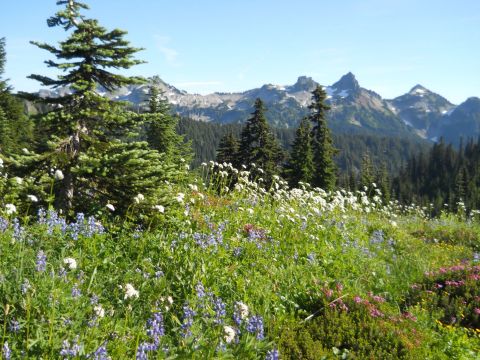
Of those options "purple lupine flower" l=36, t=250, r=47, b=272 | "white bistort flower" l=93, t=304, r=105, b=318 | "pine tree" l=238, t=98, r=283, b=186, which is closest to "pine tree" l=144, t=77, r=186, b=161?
"pine tree" l=238, t=98, r=283, b=186

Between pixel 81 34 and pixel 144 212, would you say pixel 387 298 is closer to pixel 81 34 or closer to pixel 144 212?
pixel 144 212

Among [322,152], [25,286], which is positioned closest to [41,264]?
[25,286]

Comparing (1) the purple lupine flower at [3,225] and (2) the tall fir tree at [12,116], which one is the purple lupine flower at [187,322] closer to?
(1) the purple lupine flower at [3,225]

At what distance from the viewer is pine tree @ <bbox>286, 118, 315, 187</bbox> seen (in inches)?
1649

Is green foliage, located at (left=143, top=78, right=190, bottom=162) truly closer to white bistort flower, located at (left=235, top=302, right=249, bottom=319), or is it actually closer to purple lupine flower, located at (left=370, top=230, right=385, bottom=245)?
purple lupine flower, located at (left=370, top=230, right=385, bottom=245)

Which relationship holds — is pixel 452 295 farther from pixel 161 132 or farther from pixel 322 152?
pixel 322 152

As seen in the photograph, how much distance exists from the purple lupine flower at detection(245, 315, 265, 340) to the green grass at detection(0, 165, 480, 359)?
0.02 metres

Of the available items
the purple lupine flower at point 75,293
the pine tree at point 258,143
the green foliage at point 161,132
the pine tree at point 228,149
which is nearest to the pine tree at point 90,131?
the purple lupine flower at point 75,293

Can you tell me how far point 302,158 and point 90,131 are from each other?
118 feet

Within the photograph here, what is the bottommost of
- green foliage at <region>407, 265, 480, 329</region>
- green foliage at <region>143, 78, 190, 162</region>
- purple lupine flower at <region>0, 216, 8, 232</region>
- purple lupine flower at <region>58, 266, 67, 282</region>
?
green foliage at <region>407, 265, 480, 329</region>

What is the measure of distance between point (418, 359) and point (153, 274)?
3433 millimetres

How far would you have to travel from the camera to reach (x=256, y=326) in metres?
4.23

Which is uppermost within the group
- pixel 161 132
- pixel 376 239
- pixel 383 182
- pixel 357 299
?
pixel 161 132

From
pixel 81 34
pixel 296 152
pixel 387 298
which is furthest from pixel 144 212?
pixel 296 152
